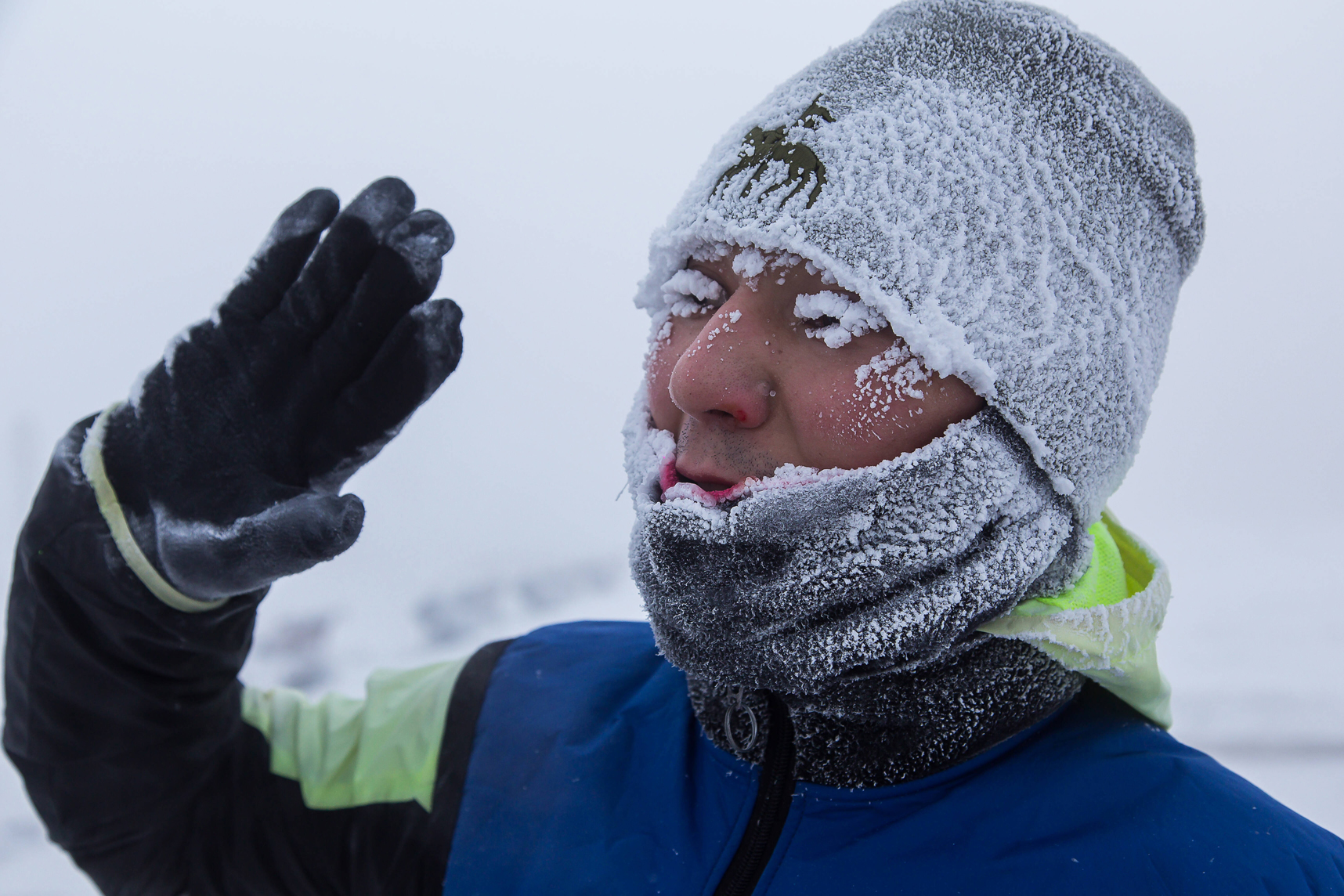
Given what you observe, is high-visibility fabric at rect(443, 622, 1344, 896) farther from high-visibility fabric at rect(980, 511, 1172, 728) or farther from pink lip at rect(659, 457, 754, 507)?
pink lip at rect(659, 457, 754, 507)

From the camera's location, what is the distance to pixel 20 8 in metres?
2.65

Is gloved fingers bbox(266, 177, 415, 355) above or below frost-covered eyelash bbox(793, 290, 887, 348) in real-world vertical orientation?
above

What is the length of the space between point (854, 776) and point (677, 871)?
21cm

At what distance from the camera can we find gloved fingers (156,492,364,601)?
2.97ft

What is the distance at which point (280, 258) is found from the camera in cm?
98

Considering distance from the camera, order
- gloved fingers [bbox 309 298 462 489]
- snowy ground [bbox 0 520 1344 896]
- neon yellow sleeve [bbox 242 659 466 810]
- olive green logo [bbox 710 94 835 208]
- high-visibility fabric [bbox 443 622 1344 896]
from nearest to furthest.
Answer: high-visibility fabric [bbox 443 622 1344 896] → olive green logo [bbox 710 94 835 208] → gloved fingers [bbox 309 298 462 489] → neon yellow sleeve [bbox 242 659 466 810] → snowy ground [bbox 0 520 1344 896]

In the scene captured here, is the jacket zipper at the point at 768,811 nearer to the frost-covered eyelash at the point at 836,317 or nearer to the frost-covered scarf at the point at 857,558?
the frost-covered scarf at the point at 857,558

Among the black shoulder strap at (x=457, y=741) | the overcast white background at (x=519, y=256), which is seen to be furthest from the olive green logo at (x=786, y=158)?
the overcast white background at (x=519, y=256)

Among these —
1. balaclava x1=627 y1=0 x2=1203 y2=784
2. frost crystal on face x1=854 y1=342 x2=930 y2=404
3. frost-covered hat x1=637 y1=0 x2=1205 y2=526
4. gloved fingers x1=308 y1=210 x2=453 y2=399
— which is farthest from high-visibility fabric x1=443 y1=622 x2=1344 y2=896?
gloved fingers x1=308 y1=210 x2=453 y2=399

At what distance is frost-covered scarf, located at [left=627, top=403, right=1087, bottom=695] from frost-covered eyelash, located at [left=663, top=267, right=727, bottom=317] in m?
0.21

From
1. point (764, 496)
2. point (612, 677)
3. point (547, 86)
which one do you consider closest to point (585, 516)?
point (547, 86)

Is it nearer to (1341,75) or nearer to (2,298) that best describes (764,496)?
(1341,75)

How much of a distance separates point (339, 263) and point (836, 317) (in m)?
0.56

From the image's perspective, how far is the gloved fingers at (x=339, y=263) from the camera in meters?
0.96
